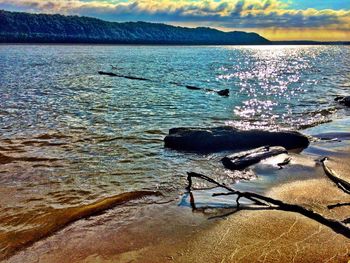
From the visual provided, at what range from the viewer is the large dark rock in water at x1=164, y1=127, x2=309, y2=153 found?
42.9 feet

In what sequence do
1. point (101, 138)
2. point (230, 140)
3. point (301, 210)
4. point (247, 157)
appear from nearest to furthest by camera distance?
1. point (301, 210)
2. point (247, 157)
3. point (230, 140)
4. point (101, 138)

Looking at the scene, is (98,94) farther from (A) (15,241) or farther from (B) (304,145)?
(A) (15,241)

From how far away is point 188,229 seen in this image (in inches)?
282

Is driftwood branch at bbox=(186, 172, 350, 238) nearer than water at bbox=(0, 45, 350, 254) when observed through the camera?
Yes

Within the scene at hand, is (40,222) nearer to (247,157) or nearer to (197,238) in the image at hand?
(197,238)

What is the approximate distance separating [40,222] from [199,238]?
336cm

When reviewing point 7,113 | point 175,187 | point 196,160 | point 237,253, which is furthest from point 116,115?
point 237,253

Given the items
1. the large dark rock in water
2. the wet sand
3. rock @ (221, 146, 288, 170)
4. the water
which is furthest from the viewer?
the large dark rock in water

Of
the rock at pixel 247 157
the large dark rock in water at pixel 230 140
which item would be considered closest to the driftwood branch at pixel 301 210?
the rock at pixel 247 157

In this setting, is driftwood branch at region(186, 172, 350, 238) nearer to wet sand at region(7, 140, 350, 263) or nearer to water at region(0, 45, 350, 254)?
wet sand at region(7, 140, 350, 263)

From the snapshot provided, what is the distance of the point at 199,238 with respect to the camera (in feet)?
22.3

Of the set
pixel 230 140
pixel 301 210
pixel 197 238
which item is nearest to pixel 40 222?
pixel 197 238

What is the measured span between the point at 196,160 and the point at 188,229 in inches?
195

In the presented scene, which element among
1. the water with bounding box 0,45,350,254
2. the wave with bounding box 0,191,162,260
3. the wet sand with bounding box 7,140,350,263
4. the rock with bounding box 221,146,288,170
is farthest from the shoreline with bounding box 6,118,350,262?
the rock with bounding box 221,146,288,170
